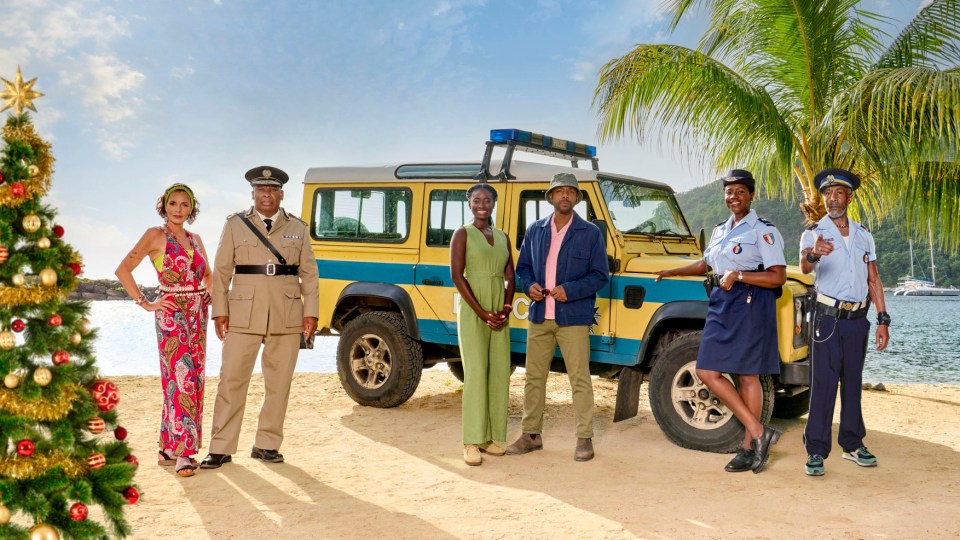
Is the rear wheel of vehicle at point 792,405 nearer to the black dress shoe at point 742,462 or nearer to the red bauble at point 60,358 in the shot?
the black dress shoe at point 742,462

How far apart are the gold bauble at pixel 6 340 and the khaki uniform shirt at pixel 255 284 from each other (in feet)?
6.52

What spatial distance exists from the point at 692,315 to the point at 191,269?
362 centimetres

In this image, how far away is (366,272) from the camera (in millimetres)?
8023

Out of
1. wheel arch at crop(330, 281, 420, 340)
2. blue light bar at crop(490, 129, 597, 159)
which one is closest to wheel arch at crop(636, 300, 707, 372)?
blue light bar at crop(490, 129, 597, 159)

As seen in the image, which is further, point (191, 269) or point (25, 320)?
point (191, 269)

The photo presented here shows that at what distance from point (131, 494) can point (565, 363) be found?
3206 mm

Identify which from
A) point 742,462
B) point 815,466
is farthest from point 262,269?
point 815,466

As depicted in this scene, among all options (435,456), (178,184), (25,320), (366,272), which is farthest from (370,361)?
(25,320)

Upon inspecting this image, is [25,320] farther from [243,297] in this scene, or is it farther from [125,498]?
[243,297]

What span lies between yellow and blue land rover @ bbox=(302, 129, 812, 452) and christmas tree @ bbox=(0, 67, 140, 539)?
3838 millimetres

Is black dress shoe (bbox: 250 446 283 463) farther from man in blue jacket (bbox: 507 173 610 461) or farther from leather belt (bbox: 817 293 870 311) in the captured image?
leather belt (bbox: 817 293 870 311)

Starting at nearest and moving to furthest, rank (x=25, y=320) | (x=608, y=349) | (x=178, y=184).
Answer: (x=25, y=320) < (x=178, y=184) < (x=608, y=349)

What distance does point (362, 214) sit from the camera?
820 cm

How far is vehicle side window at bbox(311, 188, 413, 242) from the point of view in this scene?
Answer: 7.95 m
